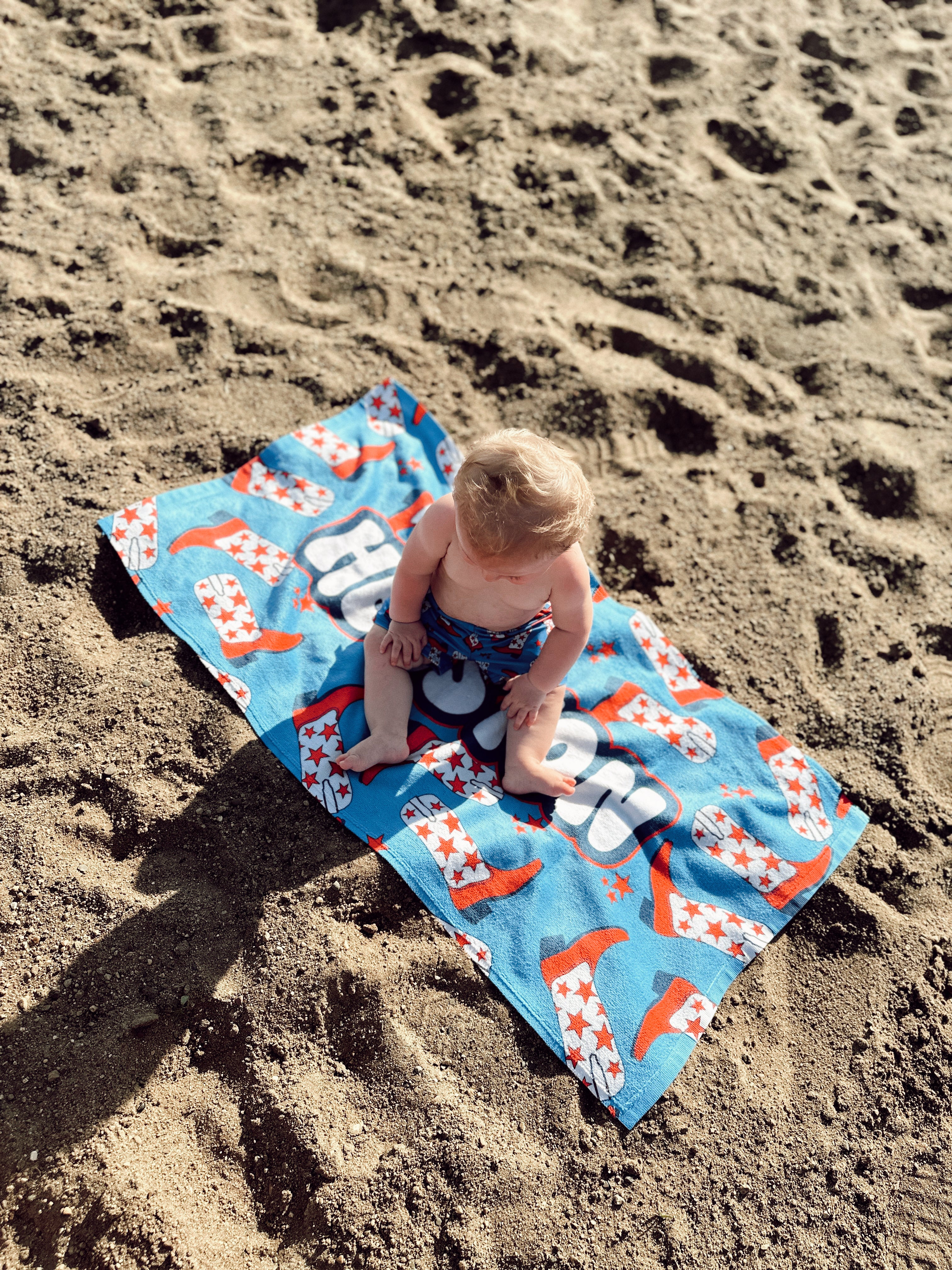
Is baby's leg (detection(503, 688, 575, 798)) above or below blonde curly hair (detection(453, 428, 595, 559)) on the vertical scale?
below

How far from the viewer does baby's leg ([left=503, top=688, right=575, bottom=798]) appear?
2490 mm

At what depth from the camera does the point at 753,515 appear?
10.6 ft

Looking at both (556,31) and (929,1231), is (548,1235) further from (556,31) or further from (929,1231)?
(556,31)

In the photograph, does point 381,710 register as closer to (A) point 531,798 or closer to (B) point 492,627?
(B) point 492,627

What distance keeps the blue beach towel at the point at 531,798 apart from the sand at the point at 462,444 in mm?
93

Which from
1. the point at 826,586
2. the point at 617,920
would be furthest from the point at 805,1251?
the point at 826,586

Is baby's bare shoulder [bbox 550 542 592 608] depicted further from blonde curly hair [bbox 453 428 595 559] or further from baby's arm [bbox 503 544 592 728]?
blonde curly hair [bbox 453 428 595 559]

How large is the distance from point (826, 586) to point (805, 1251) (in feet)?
6.73

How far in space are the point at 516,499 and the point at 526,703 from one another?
2.74 ft

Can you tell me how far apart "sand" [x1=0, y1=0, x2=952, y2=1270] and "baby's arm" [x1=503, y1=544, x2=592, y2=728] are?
65 cm

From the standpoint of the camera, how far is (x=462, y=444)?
10.8 ft

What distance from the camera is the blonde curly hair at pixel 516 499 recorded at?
1.88 meters

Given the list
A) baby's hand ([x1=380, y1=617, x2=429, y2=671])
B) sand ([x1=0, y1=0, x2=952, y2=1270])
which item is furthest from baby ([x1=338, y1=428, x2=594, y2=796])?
sand ([x1=0, y1=0, x2=952, y2=1270])

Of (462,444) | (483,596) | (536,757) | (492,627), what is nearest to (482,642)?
(492,627)
